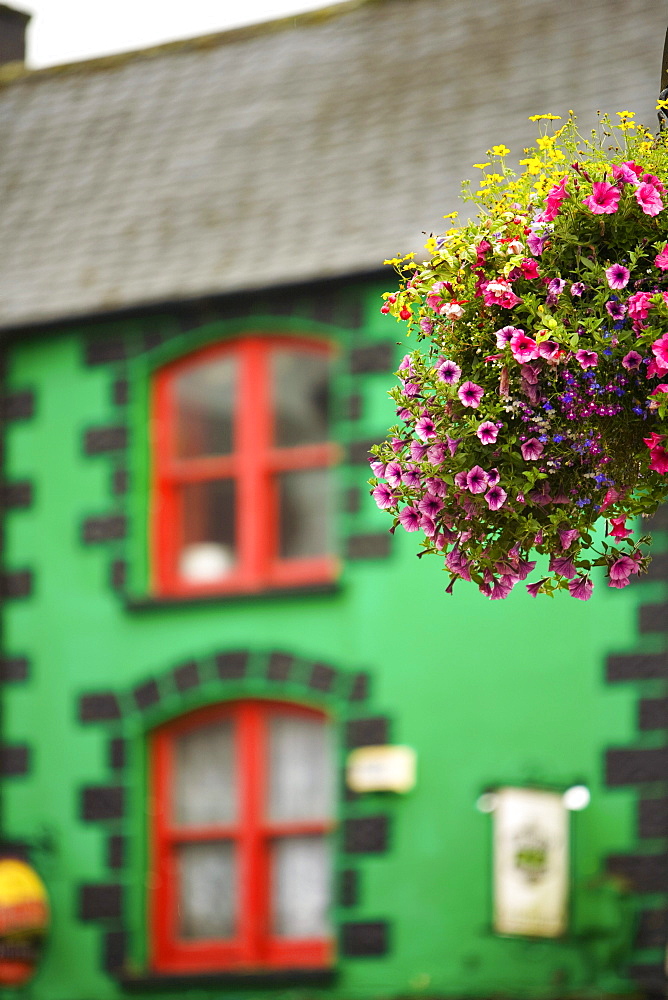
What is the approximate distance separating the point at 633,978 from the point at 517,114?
571 centimetres

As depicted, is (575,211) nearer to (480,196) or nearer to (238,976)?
(480,196)

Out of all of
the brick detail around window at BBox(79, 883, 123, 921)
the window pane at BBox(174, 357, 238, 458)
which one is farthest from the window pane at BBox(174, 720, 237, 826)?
the window pane at BBox(174, 357, 238, 458)

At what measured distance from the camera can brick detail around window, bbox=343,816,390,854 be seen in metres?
11.9

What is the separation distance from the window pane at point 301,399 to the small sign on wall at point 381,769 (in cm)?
221

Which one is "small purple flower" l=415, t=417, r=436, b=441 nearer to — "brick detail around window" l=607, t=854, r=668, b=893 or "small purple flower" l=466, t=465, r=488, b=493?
"small purple flower" l=466, t=465, r=488, b=493

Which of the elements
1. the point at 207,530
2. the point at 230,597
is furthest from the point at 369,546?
the point at 207,530

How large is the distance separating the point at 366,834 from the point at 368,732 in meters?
0.64

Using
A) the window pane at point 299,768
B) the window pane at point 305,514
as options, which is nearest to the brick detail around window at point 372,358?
the window pane at point 305,514

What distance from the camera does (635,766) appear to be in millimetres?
11328

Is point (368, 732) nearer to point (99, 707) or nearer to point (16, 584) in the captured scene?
point (99, 707)

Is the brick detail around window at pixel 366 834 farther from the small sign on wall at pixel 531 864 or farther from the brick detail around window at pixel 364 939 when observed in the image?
the small sign on wall at pixel 531 864

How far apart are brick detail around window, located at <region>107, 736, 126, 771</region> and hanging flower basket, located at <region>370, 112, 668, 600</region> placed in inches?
309

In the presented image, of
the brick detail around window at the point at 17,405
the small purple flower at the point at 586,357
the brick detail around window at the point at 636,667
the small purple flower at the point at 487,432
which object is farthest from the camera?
the brick detail around window at the point at 17,405

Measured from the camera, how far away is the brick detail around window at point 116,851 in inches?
497
